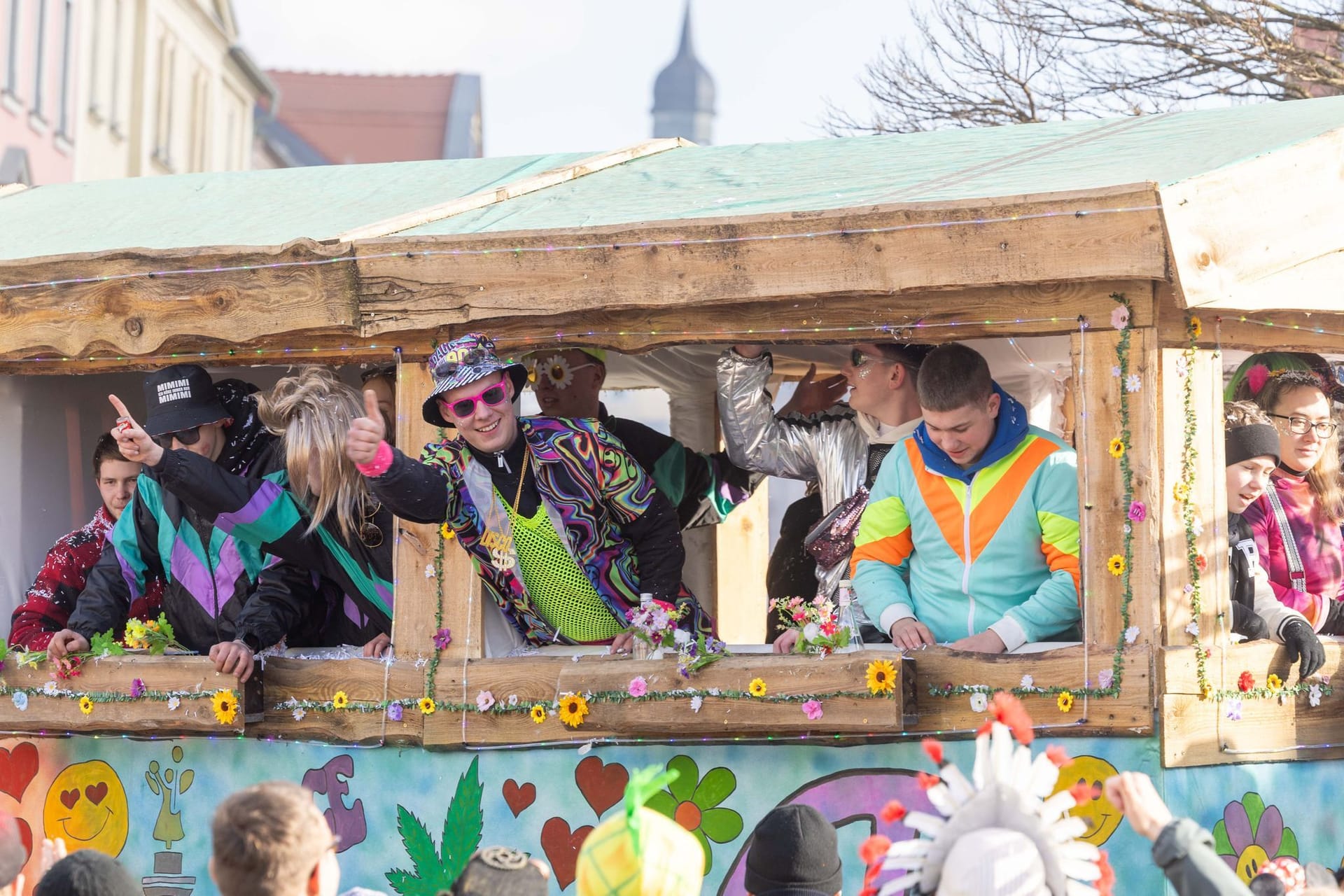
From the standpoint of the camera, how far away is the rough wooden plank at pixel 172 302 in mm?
5234

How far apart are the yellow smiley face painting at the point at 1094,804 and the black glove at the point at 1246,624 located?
0.64 m

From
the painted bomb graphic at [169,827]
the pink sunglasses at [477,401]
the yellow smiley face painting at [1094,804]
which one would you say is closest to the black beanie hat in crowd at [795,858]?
the yellow smiley face painting at [1094,804]

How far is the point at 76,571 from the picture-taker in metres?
6.22

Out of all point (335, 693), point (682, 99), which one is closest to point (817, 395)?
point (335, 693)

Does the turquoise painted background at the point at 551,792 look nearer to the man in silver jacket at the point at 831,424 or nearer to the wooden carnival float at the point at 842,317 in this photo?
the wooden carnival float at the point at 842,317

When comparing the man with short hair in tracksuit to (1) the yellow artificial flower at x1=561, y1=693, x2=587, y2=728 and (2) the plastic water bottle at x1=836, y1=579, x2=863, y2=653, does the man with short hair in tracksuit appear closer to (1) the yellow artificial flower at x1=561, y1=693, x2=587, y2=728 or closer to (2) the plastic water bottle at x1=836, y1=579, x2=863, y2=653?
(2) the plastic water bottle at x1=836, y1=579, x2=863, y2=653

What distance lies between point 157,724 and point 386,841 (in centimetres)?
86

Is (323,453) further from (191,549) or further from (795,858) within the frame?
(795,858)

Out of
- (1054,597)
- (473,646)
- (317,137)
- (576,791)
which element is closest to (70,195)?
(473,646)

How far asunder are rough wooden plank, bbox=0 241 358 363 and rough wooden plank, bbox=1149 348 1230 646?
241cm

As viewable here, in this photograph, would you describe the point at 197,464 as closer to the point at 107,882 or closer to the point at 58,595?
the point at 58,595

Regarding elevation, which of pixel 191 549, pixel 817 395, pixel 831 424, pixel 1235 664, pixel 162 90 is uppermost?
pixel 162 90

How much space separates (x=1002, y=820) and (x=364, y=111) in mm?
35399

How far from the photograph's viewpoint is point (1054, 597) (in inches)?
183
